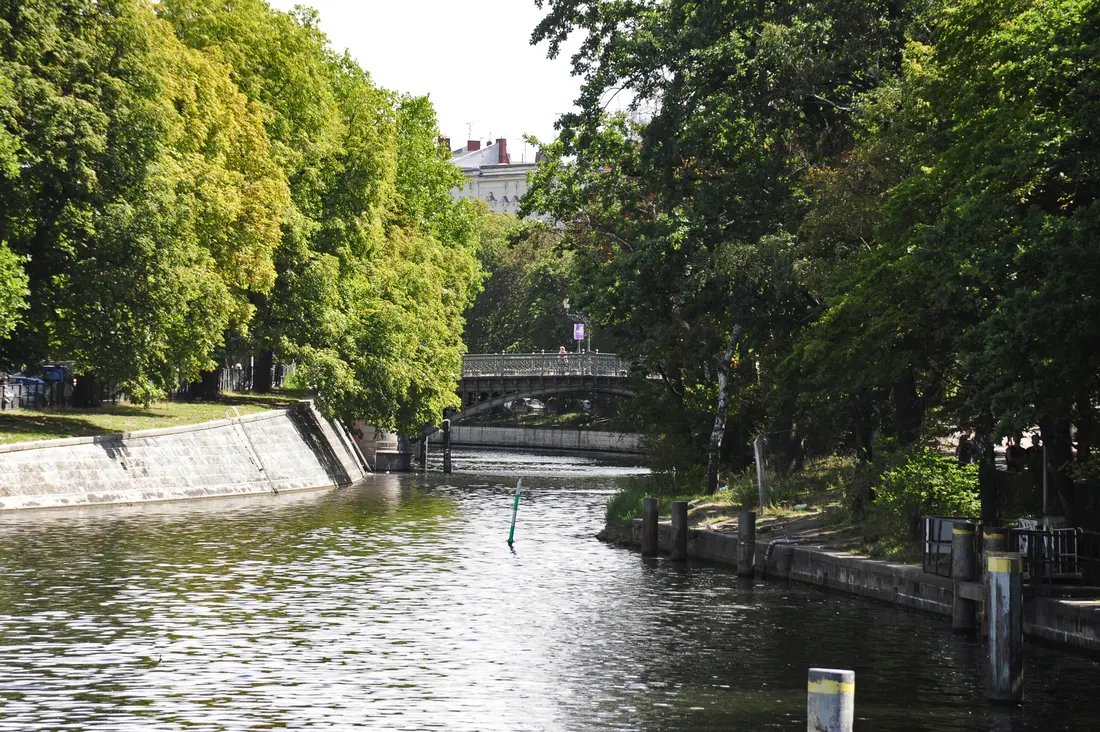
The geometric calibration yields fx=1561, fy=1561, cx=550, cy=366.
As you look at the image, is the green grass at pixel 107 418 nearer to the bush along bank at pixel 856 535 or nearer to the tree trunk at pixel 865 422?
the bush along bank at pixel 856 535

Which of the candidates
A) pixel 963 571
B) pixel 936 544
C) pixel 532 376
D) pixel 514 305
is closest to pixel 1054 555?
pixel 963 571

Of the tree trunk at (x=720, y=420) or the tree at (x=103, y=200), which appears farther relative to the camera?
the tree at (x=103, y=200)

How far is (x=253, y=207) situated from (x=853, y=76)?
78.3 ft

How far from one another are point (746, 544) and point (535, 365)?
59904mm

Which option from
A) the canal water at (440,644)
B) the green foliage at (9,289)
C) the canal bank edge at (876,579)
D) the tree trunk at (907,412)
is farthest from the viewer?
the green foliage at (9,289)

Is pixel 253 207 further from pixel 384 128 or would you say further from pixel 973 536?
pixel 973 536

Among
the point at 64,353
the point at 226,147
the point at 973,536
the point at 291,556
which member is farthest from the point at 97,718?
the point at 226,147

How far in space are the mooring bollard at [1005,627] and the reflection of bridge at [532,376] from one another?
6981 cm

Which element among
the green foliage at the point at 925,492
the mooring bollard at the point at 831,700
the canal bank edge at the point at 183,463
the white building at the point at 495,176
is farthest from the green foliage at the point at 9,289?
the white building at the point at 495,176

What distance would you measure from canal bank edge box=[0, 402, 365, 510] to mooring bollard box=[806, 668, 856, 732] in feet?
106

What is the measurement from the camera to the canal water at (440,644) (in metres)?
17.1

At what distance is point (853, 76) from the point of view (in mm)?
36062

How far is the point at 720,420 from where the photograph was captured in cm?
3991

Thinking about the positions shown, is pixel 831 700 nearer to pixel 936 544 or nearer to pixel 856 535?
pixel 936 544
